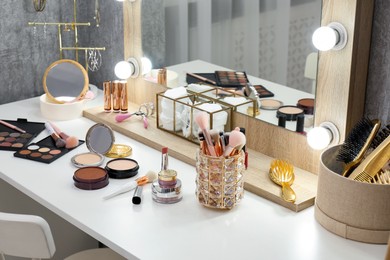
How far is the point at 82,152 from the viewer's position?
2.24 meters

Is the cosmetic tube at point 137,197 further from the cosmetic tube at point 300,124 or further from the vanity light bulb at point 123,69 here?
the vanity light bulb at point 123,69

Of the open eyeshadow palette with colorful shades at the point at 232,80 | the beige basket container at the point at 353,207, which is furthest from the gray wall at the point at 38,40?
the beige basket container at the point at 353,207

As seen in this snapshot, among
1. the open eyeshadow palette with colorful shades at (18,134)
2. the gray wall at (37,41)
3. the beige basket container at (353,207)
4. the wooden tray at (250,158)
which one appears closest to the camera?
the beige basket container at (353,207)

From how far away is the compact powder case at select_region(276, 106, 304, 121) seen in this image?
2.04m

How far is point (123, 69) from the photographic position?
2570mm

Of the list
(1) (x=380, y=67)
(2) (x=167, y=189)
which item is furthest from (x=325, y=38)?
(2) (x=167, y=189)

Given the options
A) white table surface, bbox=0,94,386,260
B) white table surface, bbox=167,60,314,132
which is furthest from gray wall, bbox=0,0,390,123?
white table surface, bbox=0,94,386,260

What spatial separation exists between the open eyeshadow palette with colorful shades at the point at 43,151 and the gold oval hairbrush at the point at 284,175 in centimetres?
66

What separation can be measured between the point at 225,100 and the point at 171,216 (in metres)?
0.53

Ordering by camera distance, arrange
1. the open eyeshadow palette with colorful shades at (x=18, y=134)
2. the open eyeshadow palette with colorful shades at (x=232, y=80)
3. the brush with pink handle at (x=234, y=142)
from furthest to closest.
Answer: the open eyeshadow palette with colorful shades at (x=18, y=134)
the open eyeshadow palette with colorful shades at (x=232, y=80)
the brush with pink handle at (x=234, y=142)

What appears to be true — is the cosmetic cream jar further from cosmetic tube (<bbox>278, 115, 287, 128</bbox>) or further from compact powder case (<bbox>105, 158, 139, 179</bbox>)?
cosmetic tube (<bbox>278, 115, 287, 128</bbox>)

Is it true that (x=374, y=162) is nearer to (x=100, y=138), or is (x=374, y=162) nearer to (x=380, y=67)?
(x=380, y=67)

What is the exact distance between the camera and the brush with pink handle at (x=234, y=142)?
1.81 metres

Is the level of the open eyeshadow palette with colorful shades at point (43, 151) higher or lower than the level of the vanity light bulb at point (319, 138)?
lower
